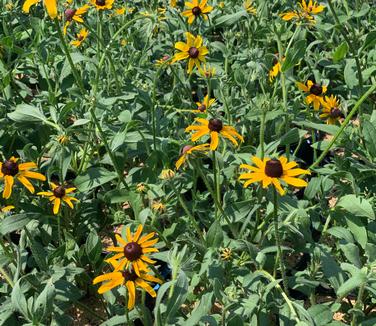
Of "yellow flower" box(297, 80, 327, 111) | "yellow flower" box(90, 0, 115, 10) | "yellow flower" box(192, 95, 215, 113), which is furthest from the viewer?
"yellow flower" box(90, 0, 115, 10)

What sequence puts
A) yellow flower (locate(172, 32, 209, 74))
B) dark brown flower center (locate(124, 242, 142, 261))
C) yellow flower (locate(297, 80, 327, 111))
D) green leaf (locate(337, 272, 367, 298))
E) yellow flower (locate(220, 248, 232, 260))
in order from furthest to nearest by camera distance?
yellow flower (locate(172, 32, 209, 74)) < yellow flower (locate(297, 80, 327, 111)) < yellow flower (locate(220, 248, 232, 260)) < dark brown flower center (locate(124, 242, 142, 261)) < green leaf (locate(337, 272, 367, 298))

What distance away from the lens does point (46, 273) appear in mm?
1769

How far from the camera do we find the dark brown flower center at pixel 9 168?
5.80 feet

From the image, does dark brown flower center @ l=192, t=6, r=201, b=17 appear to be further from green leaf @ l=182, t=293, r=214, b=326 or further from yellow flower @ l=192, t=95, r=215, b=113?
green leaf @ l=182, t=293, r=214, b=326

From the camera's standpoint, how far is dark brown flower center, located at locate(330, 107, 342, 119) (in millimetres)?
2230

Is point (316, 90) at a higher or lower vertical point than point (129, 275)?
higher

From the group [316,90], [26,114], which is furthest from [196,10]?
[26,114]

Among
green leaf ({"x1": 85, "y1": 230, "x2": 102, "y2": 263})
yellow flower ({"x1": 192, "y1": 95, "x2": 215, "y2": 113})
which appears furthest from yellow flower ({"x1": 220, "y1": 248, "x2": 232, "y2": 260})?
yellow flower ({"x1": 192, "y1": 95, "x2": 215, "y2": 113})

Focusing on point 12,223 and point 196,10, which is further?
point 196,10

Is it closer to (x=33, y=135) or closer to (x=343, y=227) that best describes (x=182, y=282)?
(x=343, y=227)

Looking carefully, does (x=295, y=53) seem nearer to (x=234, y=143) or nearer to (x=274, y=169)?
(x=234, y=143)

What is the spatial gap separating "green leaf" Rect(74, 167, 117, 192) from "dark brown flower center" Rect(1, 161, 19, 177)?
36 cm

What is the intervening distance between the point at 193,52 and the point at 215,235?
3.22ft

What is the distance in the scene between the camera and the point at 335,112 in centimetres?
223
